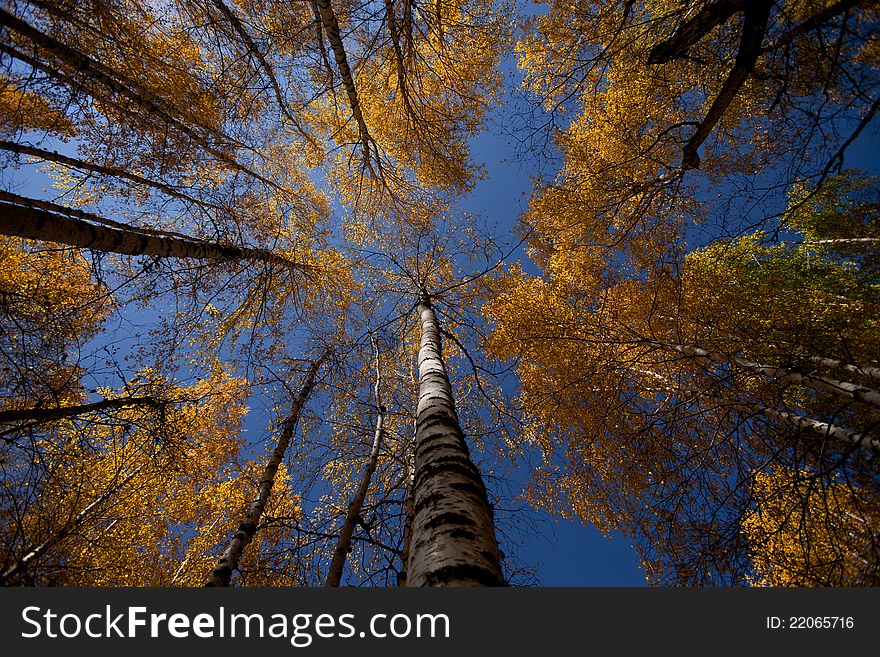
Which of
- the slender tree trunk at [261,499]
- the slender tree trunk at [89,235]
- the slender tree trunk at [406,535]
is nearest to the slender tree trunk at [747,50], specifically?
the slender tree trunk at [406,535]

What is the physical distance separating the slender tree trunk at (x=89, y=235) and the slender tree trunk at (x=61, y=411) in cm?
159

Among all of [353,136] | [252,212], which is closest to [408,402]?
[252,212]

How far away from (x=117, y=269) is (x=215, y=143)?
2386mm

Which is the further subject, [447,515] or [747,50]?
[747,50]

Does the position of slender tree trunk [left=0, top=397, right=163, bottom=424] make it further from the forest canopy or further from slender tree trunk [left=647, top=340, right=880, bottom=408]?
slender tree trunk [left=647, top=340, right=880, bottom=408]

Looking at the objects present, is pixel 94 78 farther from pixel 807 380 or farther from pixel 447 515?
pixel 807 380

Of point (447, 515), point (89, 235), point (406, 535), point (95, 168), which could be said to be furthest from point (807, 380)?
point (95, 168)

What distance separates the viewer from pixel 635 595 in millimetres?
1995

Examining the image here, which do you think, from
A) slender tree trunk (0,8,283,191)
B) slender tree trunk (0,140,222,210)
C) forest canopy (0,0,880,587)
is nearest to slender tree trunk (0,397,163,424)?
forest canopy (0,0,880,587)

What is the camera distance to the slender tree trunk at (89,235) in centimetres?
220

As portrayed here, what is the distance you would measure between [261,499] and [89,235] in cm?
297

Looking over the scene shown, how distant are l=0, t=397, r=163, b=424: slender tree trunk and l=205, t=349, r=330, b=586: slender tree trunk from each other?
1.44m

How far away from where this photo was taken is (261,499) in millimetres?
3498

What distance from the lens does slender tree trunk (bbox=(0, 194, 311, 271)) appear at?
2199mm
